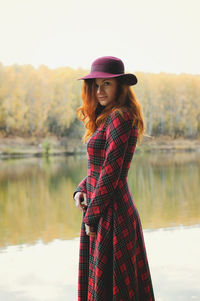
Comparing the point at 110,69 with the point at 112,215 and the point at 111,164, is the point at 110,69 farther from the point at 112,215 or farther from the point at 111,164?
the point at 112,215

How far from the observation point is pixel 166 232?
298 centimetres

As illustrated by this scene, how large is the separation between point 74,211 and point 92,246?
407 cm

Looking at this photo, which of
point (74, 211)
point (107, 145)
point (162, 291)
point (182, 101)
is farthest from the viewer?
point (182, 101)

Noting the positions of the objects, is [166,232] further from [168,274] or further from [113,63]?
[113,63]

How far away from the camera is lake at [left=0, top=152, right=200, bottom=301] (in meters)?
1.87

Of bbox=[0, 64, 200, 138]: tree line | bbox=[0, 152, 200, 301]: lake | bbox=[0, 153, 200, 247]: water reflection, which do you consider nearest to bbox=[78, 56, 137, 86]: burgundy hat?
bbox=[0, 152, 200, 301]: lake

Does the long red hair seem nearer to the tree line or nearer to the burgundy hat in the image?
the burgundy hat

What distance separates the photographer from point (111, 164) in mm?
1029

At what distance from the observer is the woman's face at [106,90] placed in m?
1.12

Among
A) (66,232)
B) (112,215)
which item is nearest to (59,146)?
(66,232)

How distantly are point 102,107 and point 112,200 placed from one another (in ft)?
0.93

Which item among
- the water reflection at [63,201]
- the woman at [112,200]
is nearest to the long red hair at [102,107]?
the woman at [112,200]

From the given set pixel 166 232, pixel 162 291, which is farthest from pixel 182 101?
pixel 162 291

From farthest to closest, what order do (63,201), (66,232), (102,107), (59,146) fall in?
(59,146)
(63,201)
(66,232)
(102,107)
